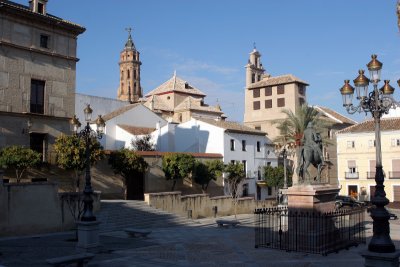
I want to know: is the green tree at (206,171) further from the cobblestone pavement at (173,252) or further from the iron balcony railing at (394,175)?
the iron balcony railing at (394,175)

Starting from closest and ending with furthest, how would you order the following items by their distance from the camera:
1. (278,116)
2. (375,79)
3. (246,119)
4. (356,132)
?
1. (375,79)
2. (356,132)
3. (278,116)
4. (246,119)

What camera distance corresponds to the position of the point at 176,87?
57844mm

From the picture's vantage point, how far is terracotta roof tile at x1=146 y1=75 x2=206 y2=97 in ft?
190

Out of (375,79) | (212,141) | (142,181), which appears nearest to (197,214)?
(142,181)

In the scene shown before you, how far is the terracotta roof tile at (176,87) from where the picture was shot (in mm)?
57812

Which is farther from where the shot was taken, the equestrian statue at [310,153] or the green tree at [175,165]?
the green tree at [175,165]

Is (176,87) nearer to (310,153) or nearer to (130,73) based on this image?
(130,73)

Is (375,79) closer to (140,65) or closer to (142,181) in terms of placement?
(142,181)

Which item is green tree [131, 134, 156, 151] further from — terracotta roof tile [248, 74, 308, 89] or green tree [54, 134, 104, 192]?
terracotta roof tile [248, 74, 308, 89]

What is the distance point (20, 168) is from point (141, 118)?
769 inches

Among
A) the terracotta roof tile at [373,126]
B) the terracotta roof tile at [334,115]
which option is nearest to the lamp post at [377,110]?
the terracotta roof tile at [373,126]

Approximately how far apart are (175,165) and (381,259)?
22642mm

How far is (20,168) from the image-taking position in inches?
863

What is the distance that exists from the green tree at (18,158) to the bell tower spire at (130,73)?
183ft
